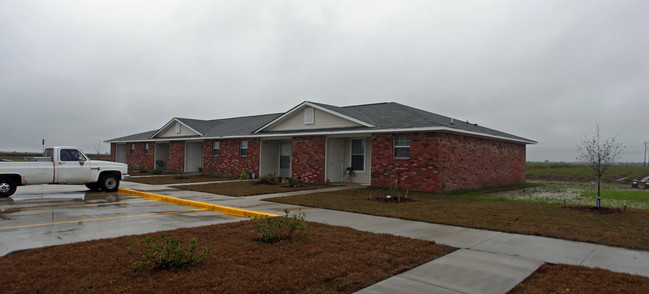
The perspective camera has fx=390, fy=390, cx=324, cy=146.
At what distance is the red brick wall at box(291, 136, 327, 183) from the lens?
63.6ft

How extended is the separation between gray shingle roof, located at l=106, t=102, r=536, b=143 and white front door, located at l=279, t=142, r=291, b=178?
1854 millimetres

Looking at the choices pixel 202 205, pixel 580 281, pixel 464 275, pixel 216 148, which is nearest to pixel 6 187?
pixel 202 205

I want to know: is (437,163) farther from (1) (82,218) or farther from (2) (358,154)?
(1) (82,218)

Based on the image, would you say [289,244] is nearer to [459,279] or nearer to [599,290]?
[459,279]

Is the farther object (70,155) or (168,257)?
(70,155)

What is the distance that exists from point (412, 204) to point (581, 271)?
691 centimetres

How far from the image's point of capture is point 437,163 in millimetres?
15188

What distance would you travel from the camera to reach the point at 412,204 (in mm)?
11938

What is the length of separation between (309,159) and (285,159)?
4082 mm

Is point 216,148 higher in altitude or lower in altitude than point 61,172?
higher

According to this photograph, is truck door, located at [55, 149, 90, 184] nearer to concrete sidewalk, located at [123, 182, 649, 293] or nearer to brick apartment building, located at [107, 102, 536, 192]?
brick apartment building, located at [107, 102, 536, 192]

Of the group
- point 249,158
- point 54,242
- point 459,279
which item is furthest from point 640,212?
point 249,158

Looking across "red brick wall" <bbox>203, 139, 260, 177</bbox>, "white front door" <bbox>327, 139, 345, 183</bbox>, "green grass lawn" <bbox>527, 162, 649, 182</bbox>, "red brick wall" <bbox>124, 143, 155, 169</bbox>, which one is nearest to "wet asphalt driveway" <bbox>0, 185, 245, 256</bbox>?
"white front door" <bbox>327, 139, 345, 183</bbox>

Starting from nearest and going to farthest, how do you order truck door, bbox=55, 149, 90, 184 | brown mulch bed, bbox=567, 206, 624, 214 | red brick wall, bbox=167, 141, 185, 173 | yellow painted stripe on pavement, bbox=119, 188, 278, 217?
yellow painted stripe on pavement, bbox=119, 188, 278, 217 → brown mulch bed, bbox=567, 206, 624, 214 → truck door, bbox=55, 149, 90, 184 → red brick wall, bbox=167, 141, 185, 173
